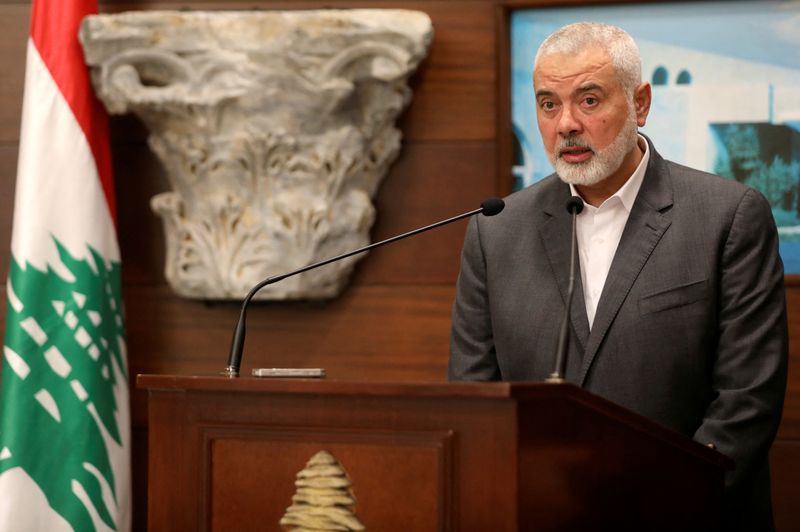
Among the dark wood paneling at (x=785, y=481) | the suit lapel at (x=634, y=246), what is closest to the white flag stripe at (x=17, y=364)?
the suit lapel at (x=634, y=246)

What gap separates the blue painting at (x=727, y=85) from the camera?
136 inches

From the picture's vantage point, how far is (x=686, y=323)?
94.3 inches

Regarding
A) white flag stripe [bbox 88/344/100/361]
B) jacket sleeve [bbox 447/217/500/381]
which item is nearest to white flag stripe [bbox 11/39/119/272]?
white flag stripe [bbox 88/344/100/361]

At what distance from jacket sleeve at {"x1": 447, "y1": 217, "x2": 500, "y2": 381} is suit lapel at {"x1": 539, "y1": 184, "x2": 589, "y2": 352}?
18cm

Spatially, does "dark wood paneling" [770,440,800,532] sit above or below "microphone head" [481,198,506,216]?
below

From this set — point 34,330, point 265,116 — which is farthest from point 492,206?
point 34,330

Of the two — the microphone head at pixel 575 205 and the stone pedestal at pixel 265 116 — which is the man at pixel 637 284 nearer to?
the microphone head at pixel 575 205

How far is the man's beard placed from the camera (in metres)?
2.51

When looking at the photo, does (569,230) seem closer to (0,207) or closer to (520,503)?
(520,503)

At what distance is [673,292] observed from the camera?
7.89 ft

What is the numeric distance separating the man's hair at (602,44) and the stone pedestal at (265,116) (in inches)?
37.3

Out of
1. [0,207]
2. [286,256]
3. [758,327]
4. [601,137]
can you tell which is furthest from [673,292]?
[0,207]

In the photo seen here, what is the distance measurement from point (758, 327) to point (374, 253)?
60.6 inches

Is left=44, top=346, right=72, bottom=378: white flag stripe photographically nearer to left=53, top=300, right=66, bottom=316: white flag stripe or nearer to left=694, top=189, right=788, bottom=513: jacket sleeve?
left=53, top=300, right=66, bottom=316: white flag stripe
